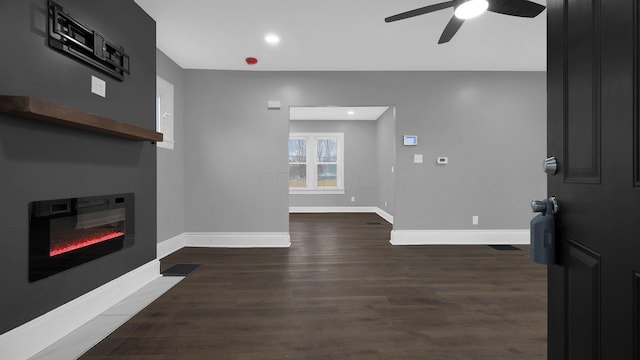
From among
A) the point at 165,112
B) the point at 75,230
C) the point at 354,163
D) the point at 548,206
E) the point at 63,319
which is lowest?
the point at 63,319

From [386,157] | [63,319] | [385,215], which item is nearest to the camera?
[63,319]

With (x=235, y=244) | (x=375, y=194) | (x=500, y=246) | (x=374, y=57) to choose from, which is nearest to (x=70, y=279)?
(x=235, y=244)

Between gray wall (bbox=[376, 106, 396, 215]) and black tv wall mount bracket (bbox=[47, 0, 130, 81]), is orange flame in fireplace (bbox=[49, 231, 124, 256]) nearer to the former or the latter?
black tv wall mount bracket (bbox=[47, 0, 130, 81])

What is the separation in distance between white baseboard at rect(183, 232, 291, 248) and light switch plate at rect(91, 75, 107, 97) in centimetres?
249

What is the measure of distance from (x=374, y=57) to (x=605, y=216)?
353 cm

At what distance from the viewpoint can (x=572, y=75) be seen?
0.89 m

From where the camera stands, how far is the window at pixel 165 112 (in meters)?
3.81

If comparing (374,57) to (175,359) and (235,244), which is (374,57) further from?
(175,359)

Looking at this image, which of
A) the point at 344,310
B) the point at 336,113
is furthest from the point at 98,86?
the point at 336,113

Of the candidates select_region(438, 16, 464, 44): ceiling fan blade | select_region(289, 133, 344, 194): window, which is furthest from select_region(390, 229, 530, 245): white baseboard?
select_region(289, 133, 344, 194): window

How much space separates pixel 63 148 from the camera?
194cm

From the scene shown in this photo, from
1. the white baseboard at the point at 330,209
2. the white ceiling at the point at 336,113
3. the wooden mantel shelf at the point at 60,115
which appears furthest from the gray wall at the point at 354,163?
the wooden mantel shelf at the point at 60,115

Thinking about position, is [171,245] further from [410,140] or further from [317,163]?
[317,163]

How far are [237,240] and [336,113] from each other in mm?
4119
